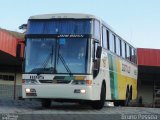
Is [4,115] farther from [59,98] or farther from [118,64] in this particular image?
[118,64]

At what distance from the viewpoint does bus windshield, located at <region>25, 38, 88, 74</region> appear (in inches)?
672

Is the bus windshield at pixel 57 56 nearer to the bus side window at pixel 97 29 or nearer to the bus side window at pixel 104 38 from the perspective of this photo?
the bus side window at pixel 97 29

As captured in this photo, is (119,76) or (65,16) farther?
(119,76)

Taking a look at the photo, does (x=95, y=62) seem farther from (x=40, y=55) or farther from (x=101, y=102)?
(x=101, y=102)

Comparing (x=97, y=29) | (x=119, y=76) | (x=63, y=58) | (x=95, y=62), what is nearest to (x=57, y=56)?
(x=63, y=58)

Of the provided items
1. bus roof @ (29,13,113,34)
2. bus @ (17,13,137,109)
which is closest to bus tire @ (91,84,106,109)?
bus @ (17,13,137,109)

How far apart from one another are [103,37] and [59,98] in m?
3.28

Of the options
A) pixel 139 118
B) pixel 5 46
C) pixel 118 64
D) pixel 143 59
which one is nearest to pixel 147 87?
pixel 143 59

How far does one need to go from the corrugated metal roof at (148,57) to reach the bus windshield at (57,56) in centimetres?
3045

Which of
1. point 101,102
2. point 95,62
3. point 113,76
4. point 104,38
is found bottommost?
point 101,102

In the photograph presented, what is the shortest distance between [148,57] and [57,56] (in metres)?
31.2

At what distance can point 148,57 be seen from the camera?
47625 millimetres

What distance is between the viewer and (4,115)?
1213cm

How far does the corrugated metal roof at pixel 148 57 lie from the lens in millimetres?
47250
